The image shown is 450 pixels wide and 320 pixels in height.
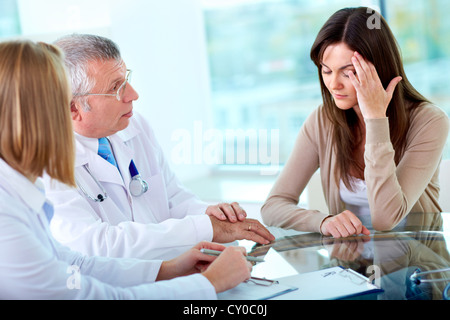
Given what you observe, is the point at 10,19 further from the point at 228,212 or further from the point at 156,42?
the point at 228,212

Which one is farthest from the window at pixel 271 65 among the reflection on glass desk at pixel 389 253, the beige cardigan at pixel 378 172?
the reflection on glass desk at pixel 389 253

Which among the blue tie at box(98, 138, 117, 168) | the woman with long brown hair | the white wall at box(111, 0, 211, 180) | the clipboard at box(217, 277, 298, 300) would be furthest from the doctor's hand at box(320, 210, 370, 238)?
the white wall at box(111, 0, 211, 180)

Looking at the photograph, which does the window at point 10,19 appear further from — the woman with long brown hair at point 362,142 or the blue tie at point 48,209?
the blue tie at point 48,209

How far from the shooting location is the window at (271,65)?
14.2 ft

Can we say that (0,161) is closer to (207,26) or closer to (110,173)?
(110,173)

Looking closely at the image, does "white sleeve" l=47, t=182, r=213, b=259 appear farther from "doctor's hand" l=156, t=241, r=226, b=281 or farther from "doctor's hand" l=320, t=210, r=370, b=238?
"doctor's hand" l=320, t=210, r=370, b=238

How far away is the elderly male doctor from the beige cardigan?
249 mm

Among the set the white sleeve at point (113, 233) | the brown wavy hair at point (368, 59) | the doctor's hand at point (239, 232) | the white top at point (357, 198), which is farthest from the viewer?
the white top at point (357, 198)

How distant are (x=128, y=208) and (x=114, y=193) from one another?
76mm

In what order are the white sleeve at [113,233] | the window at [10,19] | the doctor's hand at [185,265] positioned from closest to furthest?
the doctor's hand at [185,265], the white sleeve at [113,233], the window at [10,19]

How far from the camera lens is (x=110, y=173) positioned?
72.6 inches

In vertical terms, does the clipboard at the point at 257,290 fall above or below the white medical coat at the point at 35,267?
below

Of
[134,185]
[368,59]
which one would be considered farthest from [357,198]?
[134,185]

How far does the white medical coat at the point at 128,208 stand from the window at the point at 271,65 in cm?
271
